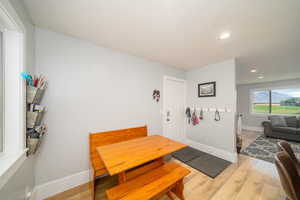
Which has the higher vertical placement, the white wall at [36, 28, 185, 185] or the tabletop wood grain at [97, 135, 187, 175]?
the white wall at [36, 28, 185, 185]

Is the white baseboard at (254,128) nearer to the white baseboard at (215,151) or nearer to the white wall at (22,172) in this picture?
the white baseboard at (215,151)

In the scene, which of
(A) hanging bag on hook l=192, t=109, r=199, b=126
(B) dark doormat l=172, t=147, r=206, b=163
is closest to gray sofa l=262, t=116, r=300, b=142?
(A) hanging bag on hook l=192, t=109, r=199, b=126

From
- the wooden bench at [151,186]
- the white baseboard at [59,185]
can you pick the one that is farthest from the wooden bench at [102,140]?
the wooden bench at [151,186]

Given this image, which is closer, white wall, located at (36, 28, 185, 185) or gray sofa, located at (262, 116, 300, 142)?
white wall, located at (36, 28, 185, 185)

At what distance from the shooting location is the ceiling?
1176 mm

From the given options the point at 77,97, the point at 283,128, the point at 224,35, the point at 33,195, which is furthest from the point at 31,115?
the point at 283,128

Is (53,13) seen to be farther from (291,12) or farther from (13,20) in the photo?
(291,12)

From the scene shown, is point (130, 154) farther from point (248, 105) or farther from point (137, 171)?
point (248, 105)

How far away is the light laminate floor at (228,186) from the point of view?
1.51 meters

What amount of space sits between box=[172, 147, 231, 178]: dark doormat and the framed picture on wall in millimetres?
1613

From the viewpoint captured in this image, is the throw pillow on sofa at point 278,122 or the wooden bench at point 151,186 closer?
the wooden bench at point 151,186

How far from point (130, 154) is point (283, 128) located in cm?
583

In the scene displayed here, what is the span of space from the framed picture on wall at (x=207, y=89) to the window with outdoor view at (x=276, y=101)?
4.45 meters

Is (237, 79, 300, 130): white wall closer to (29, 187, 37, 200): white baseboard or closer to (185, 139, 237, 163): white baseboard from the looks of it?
(185, 139, 237, 163): white baseboard
